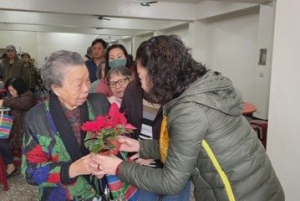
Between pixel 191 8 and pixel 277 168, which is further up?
pixel 191 8

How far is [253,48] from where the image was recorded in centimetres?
586

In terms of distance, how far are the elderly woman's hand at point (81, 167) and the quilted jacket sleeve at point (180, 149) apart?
0.74 feet

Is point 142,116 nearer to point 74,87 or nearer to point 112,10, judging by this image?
point 74,87

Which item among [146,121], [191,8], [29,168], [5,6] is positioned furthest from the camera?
[191,8]

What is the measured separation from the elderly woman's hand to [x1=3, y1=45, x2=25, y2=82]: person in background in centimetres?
552

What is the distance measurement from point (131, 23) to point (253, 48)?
16.9 ft

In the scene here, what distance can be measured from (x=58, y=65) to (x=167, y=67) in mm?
469

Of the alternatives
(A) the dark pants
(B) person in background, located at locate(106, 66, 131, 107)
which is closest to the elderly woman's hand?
(B) person in background, located at locate(106, 66, 131, 107)

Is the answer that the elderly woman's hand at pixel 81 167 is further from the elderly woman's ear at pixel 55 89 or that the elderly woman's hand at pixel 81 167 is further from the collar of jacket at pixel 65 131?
the elderly woman's ear at pixel 55 89

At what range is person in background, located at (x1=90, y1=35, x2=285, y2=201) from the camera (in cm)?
96

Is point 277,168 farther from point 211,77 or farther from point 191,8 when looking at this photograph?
point 191,8

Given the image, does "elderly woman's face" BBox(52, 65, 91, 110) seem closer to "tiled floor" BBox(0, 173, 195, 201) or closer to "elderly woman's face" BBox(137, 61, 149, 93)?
"elderly woman's face" BBox(137, 61, 149, 93)

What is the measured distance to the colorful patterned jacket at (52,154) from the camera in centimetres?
118

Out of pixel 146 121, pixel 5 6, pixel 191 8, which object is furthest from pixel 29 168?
pixel 191 8
